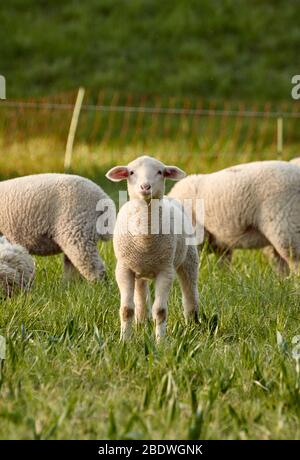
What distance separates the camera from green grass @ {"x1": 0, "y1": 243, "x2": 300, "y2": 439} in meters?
3.96

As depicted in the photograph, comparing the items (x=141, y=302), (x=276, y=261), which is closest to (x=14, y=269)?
(x=141, y=302)

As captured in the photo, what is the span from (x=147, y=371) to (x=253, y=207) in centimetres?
325

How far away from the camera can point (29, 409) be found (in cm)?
409

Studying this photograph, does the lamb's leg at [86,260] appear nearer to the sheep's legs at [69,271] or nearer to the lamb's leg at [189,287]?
the sheep's legs at [69,271]

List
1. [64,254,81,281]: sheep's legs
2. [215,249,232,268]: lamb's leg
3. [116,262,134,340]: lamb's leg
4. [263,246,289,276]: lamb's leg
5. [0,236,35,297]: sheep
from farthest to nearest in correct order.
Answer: [263,246,289,276]: lamb's leg < [215,249,232,268]: lamb's leg < [64,254,81,281]: sheep's legs < [0,236,35,297]: sheep < [116,262,134,340]: lamb's leg

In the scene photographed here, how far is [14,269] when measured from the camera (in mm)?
6297

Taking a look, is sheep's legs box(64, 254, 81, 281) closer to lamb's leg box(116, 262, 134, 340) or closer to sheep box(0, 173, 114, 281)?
sheep box(0, 173, 114, 281)

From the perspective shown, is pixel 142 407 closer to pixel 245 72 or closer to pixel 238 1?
pixel 245 72

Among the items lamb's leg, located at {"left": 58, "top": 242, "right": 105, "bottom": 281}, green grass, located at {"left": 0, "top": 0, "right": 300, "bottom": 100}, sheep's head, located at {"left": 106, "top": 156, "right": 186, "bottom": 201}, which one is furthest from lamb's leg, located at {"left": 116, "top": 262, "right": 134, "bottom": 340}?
green grass, located at {"left": 0, "top": 0, "right": 300, "bottom": 100}

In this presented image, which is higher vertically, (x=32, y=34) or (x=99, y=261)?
(x=32, y=34)

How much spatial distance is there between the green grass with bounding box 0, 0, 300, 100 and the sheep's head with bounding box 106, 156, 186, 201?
1166cm

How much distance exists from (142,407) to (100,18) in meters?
15.4
